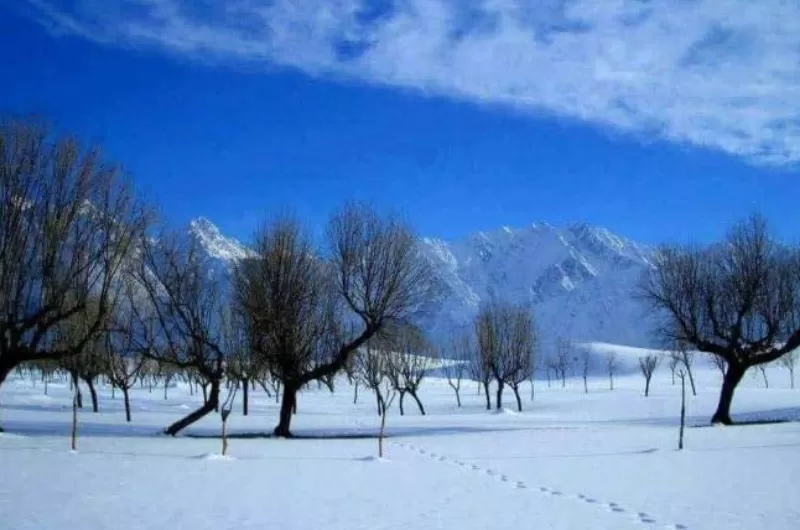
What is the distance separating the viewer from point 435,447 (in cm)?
2305

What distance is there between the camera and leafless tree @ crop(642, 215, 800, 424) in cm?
2967

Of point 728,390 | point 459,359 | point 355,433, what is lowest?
point 355,433

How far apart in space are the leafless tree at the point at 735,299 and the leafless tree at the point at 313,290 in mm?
11505

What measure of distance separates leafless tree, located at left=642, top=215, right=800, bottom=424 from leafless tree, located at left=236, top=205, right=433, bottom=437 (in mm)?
11505

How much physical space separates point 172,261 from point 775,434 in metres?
22.9

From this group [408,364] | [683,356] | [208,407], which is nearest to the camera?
[208,407]

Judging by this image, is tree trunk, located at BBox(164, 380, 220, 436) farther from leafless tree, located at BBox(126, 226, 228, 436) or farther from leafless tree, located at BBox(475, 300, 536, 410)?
leafless tree, located at BBox(475, 300, 536, 410)

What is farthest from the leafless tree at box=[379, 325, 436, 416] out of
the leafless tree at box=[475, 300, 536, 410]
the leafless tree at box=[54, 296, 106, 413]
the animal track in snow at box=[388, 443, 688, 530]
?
the animal track in snow at box=[388, 443, 688, 530]

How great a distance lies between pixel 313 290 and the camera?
27.2 m

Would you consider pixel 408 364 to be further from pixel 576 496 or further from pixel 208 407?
pixel 576 496

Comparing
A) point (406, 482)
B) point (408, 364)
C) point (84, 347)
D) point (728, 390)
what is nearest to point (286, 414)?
point (84, 347)

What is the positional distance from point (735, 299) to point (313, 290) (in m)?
18.3

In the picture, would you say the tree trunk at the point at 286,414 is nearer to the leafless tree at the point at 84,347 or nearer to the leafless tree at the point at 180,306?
the leafless tree at the point at 180,306

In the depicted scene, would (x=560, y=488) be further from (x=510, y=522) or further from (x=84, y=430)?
(x=84, y=430)
